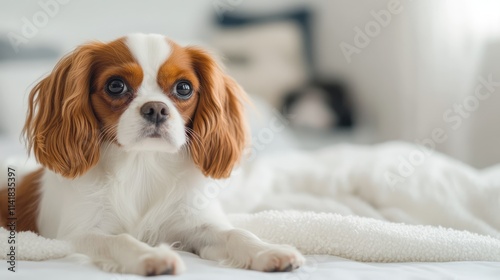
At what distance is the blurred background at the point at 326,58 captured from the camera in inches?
136

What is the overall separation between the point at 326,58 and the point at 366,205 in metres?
2.33

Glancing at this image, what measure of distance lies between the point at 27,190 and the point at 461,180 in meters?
1.55

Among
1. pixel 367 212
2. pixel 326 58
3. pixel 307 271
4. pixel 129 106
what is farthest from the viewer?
pixel 326 58

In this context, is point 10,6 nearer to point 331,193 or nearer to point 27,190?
point 27,190

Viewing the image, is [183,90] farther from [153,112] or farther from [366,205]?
[366,205]

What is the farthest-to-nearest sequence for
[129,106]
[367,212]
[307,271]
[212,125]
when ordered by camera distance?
1. [367,212]
2. [212,125]
3. [129,106]
4. [307,271]

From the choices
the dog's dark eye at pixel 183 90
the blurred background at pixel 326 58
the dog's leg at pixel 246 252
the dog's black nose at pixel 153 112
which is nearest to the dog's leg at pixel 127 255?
the dog's leg at pixel 246 252

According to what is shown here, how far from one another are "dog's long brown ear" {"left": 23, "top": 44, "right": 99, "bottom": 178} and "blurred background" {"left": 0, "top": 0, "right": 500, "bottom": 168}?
4.54ft

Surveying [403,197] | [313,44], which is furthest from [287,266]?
[313,44]

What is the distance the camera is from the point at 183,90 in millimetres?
1562

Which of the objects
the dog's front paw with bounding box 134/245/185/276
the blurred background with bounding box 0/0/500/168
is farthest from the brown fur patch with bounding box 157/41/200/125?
the blurred background with bounding box 0/0/500/168

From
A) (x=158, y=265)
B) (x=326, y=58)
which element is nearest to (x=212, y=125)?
(x=158, y=265)

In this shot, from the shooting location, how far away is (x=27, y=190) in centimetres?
183

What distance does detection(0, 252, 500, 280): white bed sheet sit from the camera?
1257mm
